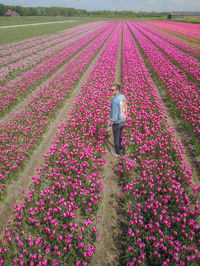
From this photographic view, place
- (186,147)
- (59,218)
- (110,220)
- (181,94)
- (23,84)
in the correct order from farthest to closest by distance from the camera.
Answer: (23,84) < (181,94) < (186,147) < (110,220) < (59,218)

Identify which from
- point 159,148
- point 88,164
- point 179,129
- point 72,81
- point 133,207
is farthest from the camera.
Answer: point 72,81

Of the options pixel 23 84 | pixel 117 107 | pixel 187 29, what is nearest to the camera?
pixel 117 107

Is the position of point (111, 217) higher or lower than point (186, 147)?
lower

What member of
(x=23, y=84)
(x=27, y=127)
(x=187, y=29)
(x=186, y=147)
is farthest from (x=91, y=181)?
(x=187, y=29)

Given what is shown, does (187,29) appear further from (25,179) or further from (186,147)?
(25,179)

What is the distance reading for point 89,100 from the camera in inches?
380

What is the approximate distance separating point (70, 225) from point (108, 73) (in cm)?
1294

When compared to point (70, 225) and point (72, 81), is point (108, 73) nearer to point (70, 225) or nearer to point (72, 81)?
point (72, 81)

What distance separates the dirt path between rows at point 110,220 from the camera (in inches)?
136

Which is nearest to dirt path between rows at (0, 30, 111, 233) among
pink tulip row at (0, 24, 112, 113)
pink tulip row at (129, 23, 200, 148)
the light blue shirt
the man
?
the man

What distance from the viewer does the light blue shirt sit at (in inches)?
196

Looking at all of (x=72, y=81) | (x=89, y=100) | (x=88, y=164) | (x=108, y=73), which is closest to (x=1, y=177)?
(x=88, y=164)

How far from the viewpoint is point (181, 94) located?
9953 millimetres

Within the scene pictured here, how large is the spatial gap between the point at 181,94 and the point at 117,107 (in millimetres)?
6996
